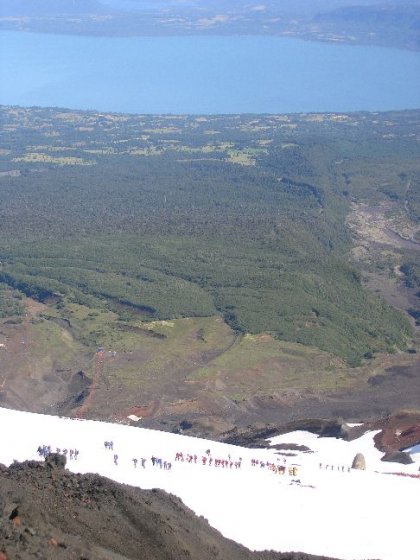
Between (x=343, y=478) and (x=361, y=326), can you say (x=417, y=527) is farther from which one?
(x=361, y=326)

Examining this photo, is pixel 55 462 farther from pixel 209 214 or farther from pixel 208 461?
pixel 209 214

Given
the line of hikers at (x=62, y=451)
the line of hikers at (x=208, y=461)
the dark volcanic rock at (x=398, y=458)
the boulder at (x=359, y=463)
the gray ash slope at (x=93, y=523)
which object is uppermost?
the gray ash slope at (x=93, y=523)

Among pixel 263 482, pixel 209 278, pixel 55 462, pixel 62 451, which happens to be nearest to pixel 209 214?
pixel 209 278

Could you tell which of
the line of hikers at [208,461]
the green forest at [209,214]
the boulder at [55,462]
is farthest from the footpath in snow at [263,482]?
the green forest at [209,214]

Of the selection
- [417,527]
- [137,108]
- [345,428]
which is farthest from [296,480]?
[137,108]

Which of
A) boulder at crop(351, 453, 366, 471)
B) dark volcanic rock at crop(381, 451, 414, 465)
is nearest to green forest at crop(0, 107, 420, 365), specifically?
dark volcanic rock at crop(381, 451, 414, 465)

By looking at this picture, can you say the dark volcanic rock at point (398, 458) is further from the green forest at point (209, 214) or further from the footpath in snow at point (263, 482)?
the green forest at point (209, 214)

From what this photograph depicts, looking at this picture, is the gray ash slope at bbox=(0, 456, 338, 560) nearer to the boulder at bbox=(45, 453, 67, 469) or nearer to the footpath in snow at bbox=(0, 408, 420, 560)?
the boulder at bbox=(45, 453, 67, 469)
